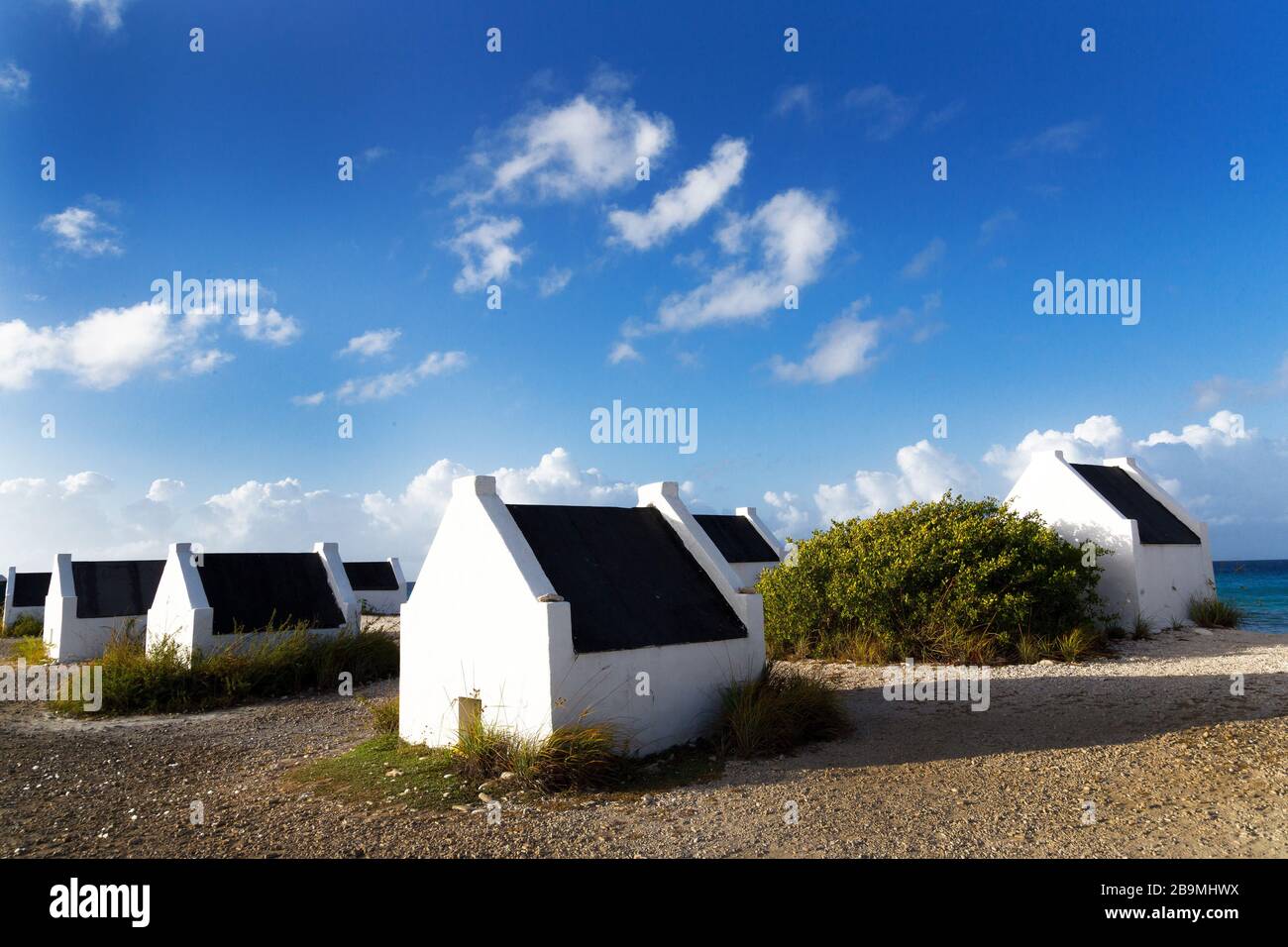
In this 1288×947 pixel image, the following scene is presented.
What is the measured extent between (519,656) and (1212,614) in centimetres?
1781

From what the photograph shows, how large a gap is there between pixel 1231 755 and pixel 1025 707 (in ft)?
9.42

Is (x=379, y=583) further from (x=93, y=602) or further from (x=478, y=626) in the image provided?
(x=478, y=626)

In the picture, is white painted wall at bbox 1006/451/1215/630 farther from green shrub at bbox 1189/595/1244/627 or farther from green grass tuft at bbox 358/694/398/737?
green grass tuft at bbox 358/694/398/737

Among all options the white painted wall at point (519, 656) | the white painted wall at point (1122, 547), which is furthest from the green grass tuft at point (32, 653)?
the white painted wall at point (1122, 547)

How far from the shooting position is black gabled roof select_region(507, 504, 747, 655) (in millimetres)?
9430

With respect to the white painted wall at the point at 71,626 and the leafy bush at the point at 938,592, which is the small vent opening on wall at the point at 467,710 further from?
the white painted wall at the point at 71,626

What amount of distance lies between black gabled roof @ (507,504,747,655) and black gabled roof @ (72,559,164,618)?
18.5 metres

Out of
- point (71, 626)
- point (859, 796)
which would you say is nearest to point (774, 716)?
point (859, 796)

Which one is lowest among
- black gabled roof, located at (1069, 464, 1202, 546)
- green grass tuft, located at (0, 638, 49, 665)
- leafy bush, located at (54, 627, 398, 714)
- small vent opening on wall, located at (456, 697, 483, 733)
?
green grass tuft, located at (0, 638, 49, 665)

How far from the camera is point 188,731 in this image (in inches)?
517

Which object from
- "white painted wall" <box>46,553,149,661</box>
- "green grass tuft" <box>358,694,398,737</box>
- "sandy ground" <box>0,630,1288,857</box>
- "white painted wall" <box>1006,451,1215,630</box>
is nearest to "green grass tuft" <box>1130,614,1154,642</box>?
"white painted wall" <box>1006,451,1215,630</box>

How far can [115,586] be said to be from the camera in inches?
965

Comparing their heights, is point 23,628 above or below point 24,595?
below
